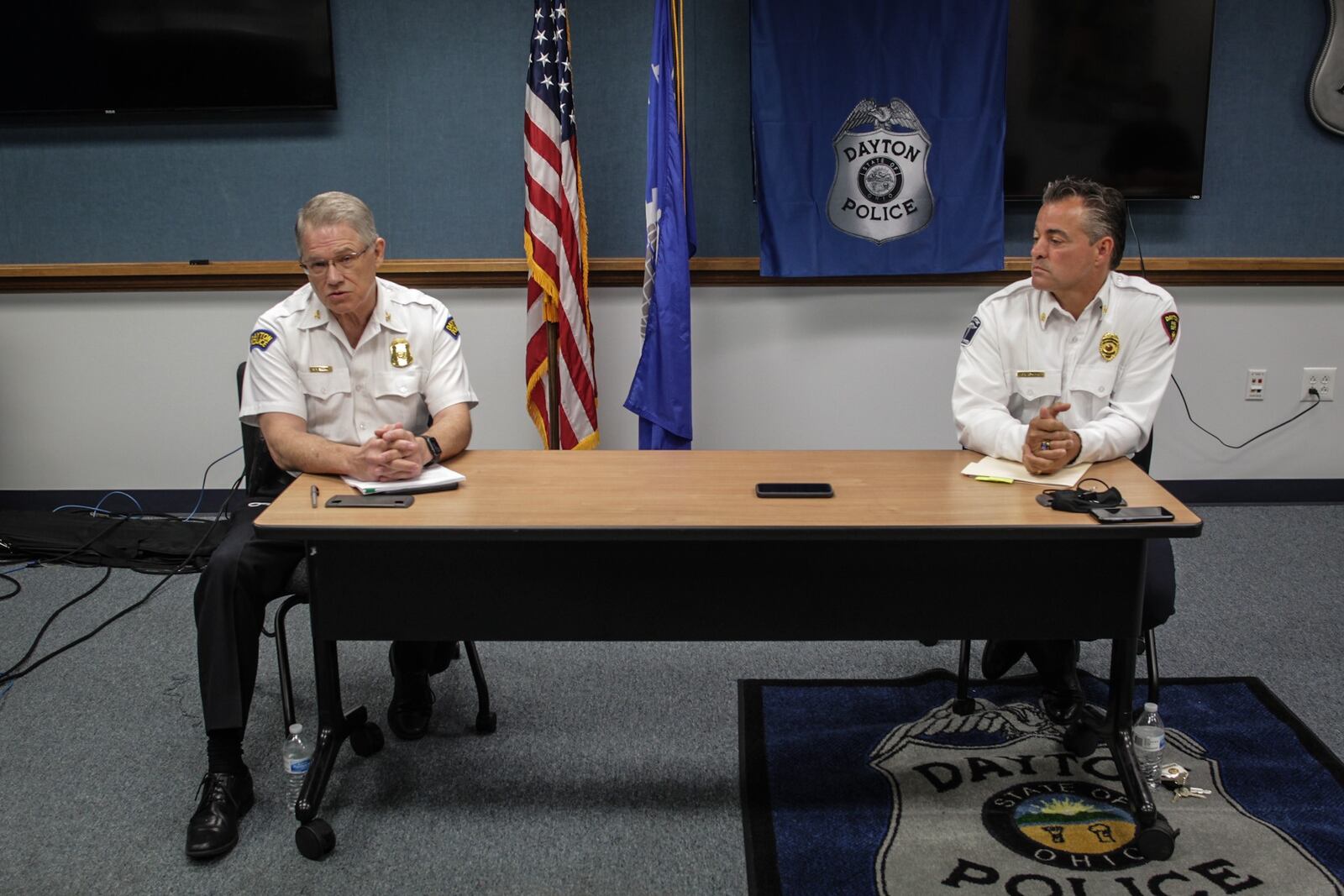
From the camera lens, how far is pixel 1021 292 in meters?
2.23

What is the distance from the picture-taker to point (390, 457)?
1.87 meters

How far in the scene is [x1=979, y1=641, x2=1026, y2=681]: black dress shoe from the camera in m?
2.37

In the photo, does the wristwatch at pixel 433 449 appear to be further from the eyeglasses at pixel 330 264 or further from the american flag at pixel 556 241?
the american flag at pixel 556 241

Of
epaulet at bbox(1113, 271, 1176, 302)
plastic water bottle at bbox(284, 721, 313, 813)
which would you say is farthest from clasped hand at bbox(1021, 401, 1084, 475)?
plastic water bottle at bbox(284, 721, 313, 813)

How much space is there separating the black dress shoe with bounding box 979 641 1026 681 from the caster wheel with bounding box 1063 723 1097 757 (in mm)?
283

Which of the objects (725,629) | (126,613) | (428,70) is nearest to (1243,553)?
(725,629)

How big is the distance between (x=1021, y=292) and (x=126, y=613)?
2.55m

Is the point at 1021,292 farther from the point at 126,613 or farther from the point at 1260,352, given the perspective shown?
the point at 126,613

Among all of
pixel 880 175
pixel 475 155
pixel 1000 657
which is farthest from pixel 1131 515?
pixel 475 155

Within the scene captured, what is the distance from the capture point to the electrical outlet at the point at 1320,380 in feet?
11.9

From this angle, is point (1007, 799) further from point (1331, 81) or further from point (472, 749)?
point (1331, 81)

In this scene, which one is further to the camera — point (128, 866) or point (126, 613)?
point (126, 613)

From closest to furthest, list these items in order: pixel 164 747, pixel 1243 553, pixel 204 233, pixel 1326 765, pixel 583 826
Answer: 1. pixel 583 826
2. pixel 1326 765
3. pixel 164 747
4. pixel 1243 553
5. pixel 204 233

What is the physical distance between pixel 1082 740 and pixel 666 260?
1843 mm
